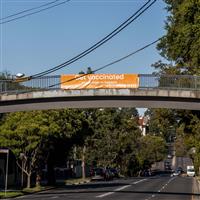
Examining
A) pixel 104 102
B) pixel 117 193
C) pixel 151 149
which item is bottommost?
pixel 117 193

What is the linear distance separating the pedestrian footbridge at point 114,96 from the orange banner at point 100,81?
342 mm

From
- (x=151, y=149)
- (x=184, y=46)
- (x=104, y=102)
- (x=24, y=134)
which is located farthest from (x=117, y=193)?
(x=151, y=149)

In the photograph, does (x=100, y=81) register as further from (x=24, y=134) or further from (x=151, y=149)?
(x=151, y=149)

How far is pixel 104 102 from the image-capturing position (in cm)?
3978

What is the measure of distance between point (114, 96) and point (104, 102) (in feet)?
4.24

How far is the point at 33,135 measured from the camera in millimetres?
47500

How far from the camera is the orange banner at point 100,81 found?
38.5 metres

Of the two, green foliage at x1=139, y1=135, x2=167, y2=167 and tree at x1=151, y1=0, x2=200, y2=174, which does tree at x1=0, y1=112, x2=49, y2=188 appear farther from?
green foliage at x1=139, y1=135, x2=167, y2=167

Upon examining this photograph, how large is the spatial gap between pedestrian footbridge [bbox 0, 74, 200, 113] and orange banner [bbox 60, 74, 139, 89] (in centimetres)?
34

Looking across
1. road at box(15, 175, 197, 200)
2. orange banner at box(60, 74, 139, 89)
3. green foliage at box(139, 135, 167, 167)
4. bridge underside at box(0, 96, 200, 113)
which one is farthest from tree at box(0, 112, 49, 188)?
green foliage at box(139, 135, 167, 167)

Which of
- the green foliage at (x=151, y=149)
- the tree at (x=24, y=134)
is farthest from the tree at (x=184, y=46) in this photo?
the green foliage at (x=151, y=149)

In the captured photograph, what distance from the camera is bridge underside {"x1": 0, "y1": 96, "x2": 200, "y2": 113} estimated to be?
127 feet

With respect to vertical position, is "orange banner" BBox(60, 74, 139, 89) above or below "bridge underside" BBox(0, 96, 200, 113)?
above

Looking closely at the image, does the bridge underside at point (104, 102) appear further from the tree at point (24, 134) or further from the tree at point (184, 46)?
the tree at point (24, 134)
